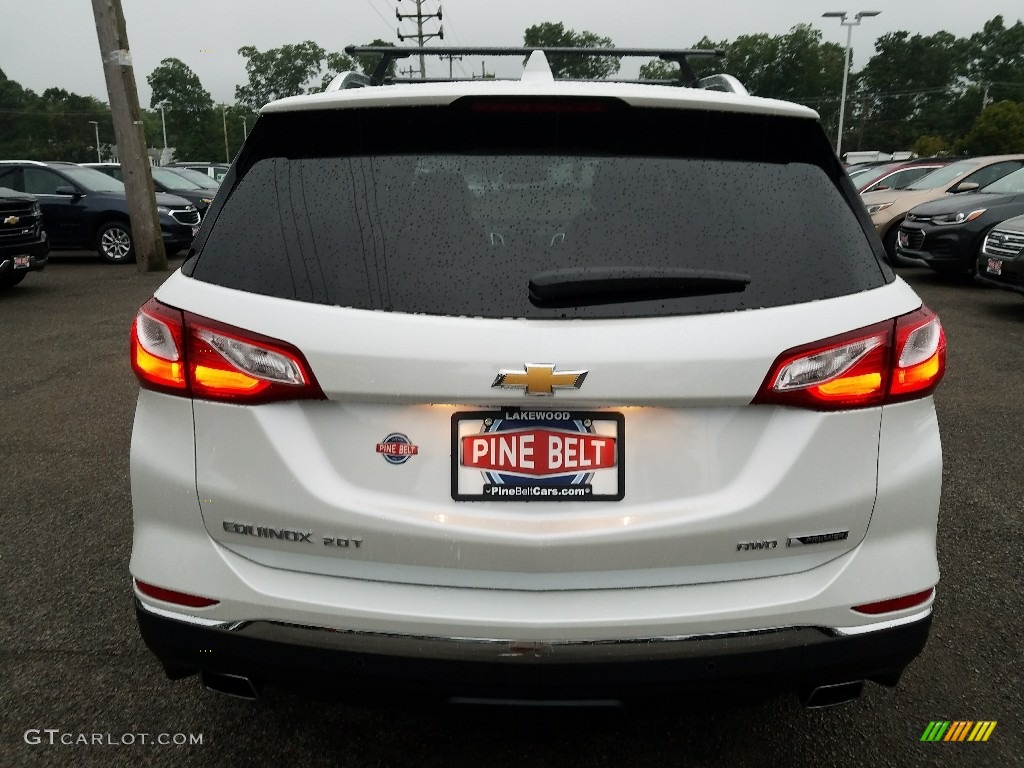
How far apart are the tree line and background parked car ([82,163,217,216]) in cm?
7357

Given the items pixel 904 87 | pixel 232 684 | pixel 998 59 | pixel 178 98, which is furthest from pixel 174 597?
pixel 178 98

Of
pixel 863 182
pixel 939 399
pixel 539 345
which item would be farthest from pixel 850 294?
pixel 863 182

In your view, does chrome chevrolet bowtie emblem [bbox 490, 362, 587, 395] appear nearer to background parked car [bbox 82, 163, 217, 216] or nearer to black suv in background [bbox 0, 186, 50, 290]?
black suv in background [bbox 0, 186, 50, 290]

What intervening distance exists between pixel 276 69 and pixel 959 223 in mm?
129137

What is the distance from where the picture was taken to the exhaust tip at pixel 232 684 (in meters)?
1.99

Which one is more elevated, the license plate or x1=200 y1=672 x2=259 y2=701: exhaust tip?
the license plate

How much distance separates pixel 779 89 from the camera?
11269 centimetres

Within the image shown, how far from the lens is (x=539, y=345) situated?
173 centimetres

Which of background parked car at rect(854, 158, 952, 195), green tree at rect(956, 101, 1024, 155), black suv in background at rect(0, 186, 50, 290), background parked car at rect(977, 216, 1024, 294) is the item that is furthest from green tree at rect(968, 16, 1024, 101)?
black suv in background at rect(0, 186, 50, 290)

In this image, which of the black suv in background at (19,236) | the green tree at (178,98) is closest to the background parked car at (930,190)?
the black suv in background at (19,236)

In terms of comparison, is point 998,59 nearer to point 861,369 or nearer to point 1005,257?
point 1005,257

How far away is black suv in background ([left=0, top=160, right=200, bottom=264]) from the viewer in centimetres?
1491

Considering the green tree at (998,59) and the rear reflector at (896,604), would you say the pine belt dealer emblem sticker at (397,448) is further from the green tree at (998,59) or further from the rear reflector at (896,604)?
the green tree at (998,59)

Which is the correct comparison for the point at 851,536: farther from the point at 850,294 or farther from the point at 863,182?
the point at 863,182
